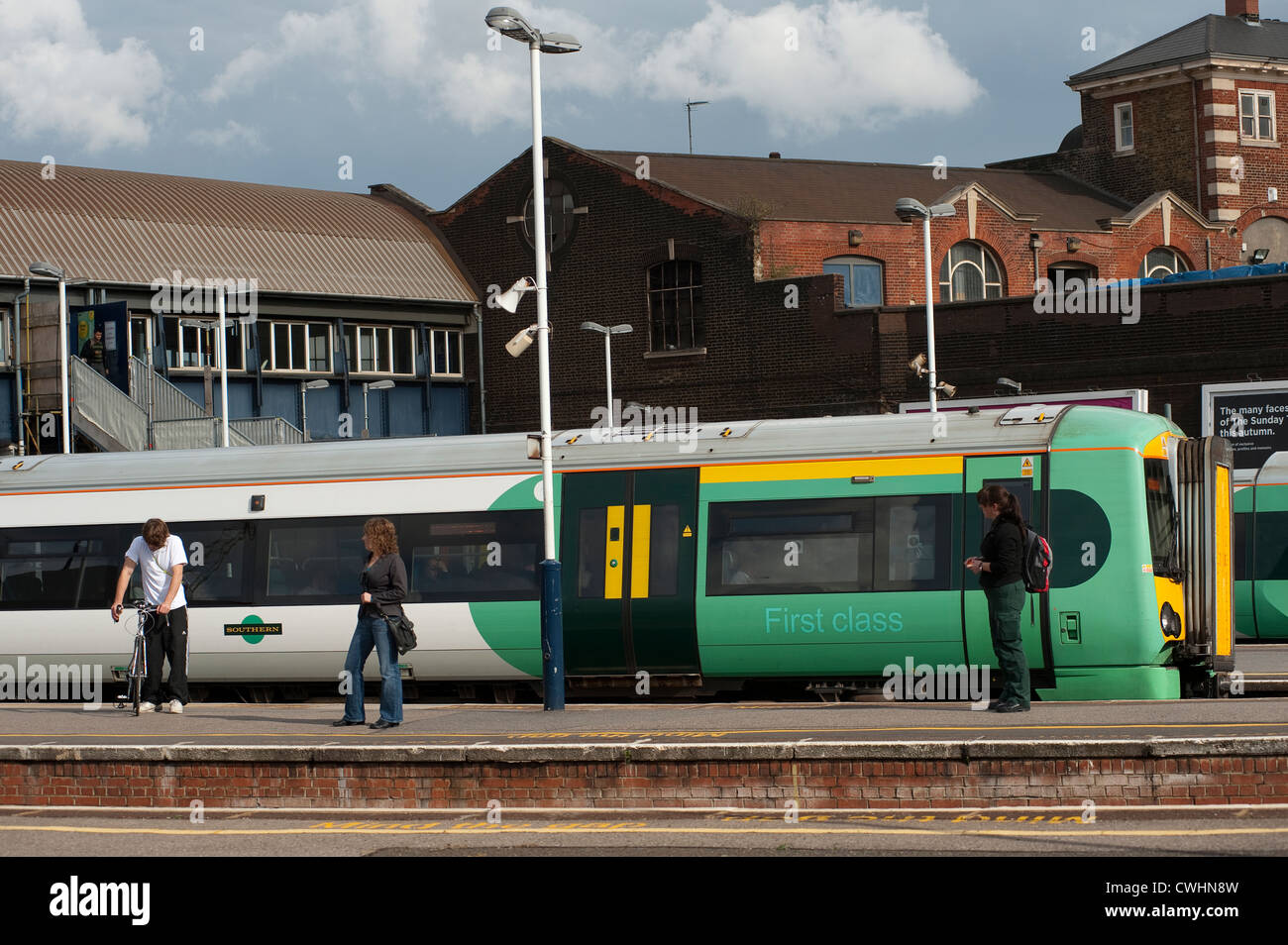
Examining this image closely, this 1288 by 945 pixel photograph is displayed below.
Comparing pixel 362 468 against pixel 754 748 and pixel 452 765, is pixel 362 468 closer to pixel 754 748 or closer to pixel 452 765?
pixel 452 765

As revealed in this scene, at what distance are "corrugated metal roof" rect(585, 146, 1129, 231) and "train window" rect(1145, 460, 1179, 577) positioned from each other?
30.3 metres

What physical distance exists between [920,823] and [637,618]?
639cm

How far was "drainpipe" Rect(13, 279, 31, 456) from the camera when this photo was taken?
130 ft

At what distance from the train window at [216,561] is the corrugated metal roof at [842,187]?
29.4 m

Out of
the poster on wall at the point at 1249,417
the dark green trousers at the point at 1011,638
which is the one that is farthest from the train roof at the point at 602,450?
the poster on wall at the point at 1249,417

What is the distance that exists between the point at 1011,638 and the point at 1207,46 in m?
48.2

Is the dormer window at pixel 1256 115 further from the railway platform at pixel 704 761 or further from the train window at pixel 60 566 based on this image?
the railway platform at pixel 704 761

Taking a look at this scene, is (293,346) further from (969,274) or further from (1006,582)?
(1006,582)

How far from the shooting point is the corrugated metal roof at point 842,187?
48.5m

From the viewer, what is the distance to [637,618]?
52.3 feet

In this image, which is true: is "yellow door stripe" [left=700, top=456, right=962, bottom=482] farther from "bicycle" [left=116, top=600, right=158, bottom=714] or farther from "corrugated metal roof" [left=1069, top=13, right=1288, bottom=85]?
"corrugated metal roof" [left=1069, top=13, right=1288, bottom=85]

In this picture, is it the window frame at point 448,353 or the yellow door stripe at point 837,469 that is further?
the window frame at point 448,353
